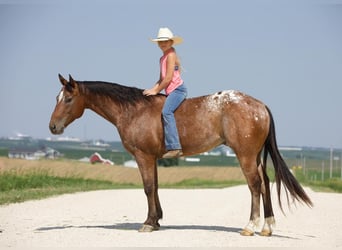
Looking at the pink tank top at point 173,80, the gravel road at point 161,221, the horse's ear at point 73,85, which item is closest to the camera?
the gravel road at point 161,221

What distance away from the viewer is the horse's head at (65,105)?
1137cm

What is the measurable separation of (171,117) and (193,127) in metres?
0.39

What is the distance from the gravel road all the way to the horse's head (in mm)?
1780

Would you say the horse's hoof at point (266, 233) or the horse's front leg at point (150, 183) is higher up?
the horse's front leg at point (150, 183)

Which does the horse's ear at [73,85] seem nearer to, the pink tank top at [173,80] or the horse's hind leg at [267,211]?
the pink tank top at [173,80]

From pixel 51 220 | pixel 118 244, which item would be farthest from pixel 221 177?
pixel 118 244

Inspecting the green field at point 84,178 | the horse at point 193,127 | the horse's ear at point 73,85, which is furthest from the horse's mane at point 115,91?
the green field at point 84,178

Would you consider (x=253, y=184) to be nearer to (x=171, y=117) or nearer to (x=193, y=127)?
(x=193, y=127)

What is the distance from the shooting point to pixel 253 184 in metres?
10.4

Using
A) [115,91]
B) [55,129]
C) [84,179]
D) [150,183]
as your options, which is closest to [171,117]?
[150,183]

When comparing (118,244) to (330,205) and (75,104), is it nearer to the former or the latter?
(75,104)

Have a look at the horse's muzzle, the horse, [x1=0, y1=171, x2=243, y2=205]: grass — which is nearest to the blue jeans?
the horse

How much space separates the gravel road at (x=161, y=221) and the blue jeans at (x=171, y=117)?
4.73 feet

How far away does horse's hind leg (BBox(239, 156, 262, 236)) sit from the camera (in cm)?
1033
